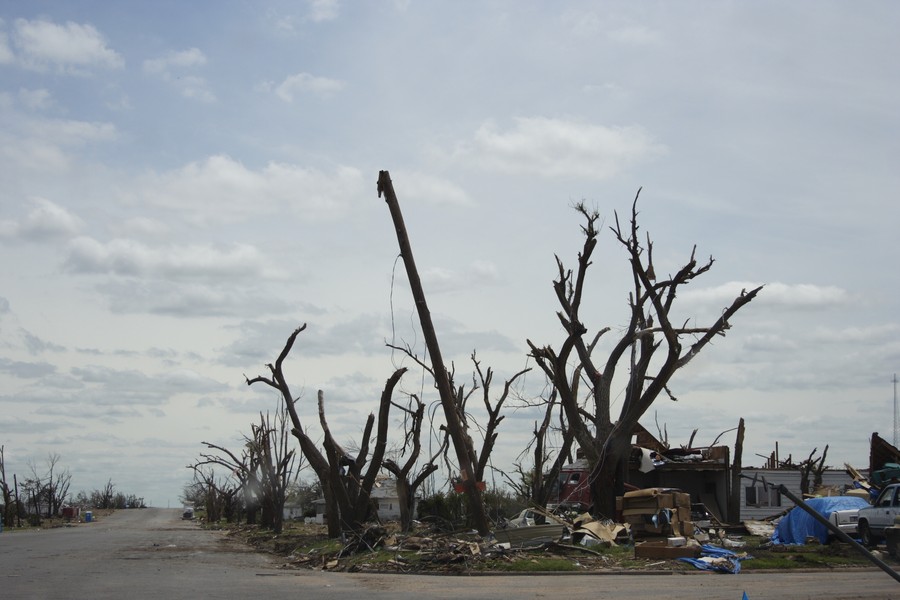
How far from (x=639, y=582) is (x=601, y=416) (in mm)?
13332

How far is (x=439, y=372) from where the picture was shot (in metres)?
24.5

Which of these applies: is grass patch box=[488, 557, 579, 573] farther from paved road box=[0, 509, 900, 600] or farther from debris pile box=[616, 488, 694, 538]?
debris pile box=[616, 488, 694, 538]

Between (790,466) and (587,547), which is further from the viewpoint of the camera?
(790,466)

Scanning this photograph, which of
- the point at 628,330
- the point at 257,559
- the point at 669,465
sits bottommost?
the point at 257,559

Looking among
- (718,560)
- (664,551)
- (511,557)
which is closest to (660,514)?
(664,551)

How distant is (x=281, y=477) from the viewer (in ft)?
157

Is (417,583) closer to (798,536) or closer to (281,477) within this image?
(798,536)

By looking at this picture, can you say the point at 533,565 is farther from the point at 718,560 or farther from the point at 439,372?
the point at 439,372

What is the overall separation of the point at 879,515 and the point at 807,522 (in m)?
2.56

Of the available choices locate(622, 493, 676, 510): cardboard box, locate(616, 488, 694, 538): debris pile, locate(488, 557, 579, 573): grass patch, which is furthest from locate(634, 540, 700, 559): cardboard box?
locate(622, 493, 676, 510): cardboard box

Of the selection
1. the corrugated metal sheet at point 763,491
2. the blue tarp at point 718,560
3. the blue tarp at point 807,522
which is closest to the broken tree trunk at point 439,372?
the blue tarp at point 718,560

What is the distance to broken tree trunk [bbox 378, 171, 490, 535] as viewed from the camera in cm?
2400

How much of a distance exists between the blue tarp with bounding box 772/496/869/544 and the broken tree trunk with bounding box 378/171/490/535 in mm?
8747

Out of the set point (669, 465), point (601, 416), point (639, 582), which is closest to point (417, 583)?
point (639, 582)
